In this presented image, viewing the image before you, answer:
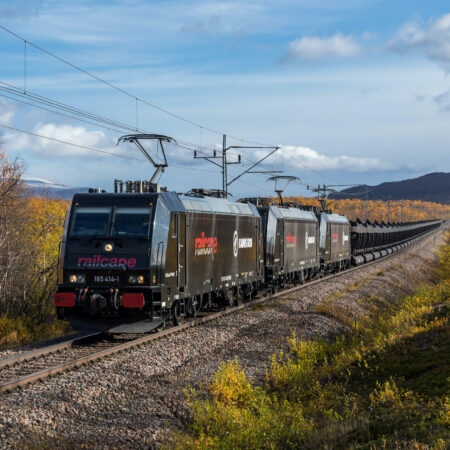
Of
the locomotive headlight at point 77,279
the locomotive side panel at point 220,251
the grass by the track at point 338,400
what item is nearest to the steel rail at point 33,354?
the locomotive headlight at point 77,279

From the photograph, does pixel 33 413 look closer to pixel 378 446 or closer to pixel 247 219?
pixel 378 446

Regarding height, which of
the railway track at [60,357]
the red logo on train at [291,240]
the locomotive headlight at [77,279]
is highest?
the red logo on train at [291,240]

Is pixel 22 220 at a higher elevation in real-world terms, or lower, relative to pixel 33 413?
higher

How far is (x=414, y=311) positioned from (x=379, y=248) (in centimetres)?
4167

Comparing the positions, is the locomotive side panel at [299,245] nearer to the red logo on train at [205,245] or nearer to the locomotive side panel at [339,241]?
the locomotive side panel at [339,241]

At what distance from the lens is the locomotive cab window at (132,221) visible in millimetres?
14039

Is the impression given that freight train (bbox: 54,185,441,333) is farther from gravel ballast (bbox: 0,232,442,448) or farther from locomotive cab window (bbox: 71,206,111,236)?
gravel ballast (bbox: 0,232,442,448)

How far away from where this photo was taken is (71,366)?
453 inches

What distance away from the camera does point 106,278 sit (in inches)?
548

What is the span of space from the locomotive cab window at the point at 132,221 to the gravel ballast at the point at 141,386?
2682 mm

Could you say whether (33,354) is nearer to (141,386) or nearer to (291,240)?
(141,386)

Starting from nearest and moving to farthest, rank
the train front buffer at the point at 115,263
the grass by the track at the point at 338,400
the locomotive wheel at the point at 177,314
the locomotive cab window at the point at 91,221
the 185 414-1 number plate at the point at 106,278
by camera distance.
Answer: the grass by the track at the point at 338,400 < the train front buffer at the point at 115,263 < the 185 414-1 number plate at the point at 106,278 < the locomotive cab window at the point at 91,221 < the locomotive wheel at the point at 177,314

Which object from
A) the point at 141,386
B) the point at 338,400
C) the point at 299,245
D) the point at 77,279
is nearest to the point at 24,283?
the point at 77,279

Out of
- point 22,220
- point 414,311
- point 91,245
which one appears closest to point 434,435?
point 91,245
